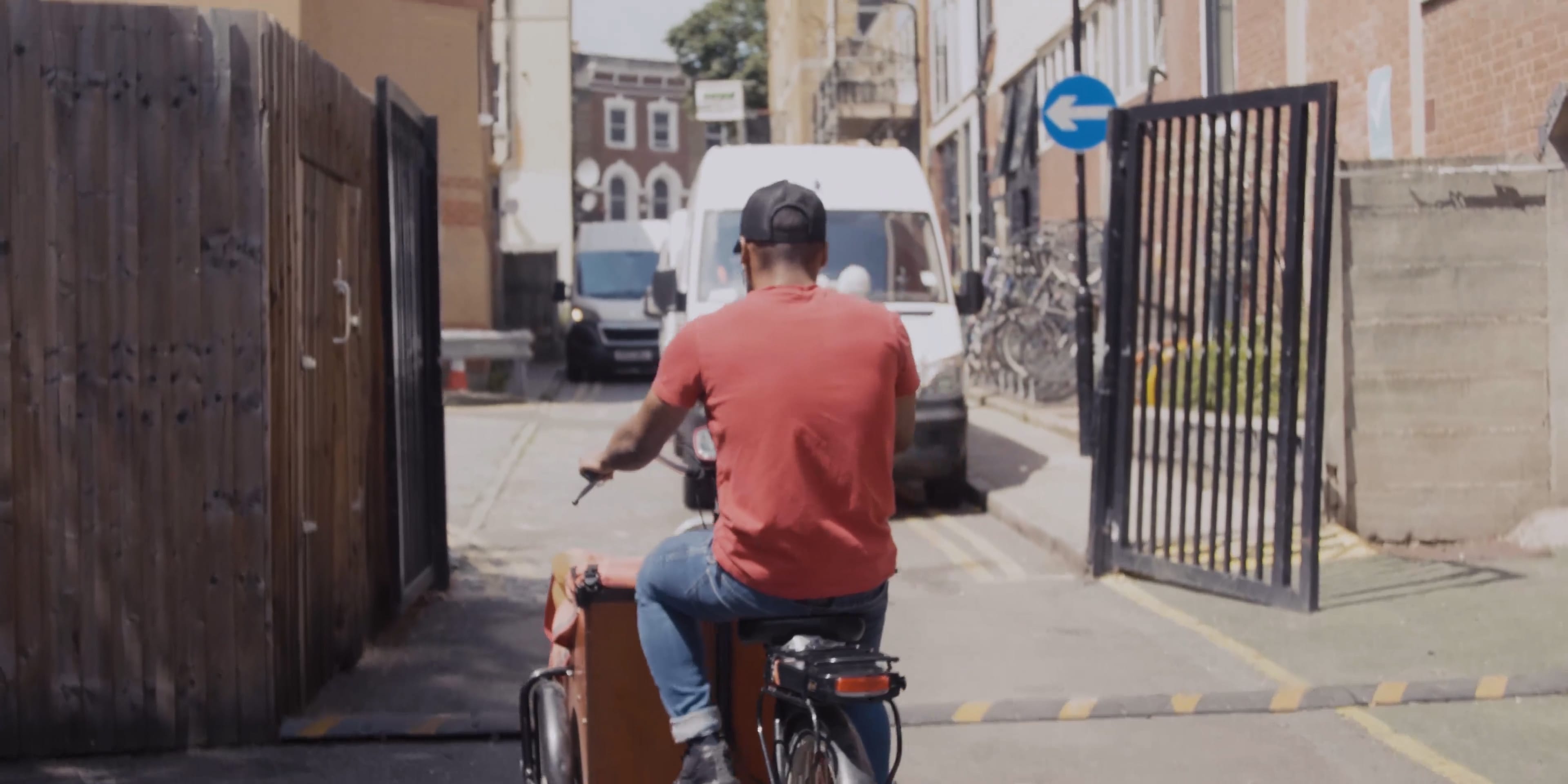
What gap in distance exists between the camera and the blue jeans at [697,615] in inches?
151

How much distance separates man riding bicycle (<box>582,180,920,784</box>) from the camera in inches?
148

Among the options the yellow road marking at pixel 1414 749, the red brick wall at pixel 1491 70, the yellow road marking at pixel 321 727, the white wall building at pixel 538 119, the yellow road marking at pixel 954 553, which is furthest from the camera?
the white wall building at pixel 538 119

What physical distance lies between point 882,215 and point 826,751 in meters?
9.76

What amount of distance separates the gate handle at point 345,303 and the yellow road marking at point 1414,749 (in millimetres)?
3998

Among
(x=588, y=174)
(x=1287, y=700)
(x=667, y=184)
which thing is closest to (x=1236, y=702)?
(x=1287, y=700)

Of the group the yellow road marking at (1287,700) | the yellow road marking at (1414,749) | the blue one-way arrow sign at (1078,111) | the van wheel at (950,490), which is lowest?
the yellow road marking at (1414,749)

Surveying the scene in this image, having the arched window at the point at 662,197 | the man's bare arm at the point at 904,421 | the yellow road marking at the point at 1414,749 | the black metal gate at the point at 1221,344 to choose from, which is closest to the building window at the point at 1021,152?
the black metal gate at the point at 1221,344

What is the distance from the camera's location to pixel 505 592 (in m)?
9.22

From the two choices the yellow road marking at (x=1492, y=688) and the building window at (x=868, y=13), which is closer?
the yellow road marking at (x=1492, y=688)

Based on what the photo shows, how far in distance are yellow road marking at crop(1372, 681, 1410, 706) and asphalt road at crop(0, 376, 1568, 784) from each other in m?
0.07

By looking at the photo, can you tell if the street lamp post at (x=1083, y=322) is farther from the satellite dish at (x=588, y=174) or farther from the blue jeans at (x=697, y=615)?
the satellite dish at (x=588, y=174)

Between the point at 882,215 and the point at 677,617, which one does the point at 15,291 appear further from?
the point at 882,215

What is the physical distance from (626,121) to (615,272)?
141 ft

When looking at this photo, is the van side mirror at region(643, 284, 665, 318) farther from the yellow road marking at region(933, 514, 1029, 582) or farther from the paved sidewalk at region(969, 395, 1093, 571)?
the paved sidewalk at region(969, 395, 1093, 571)
